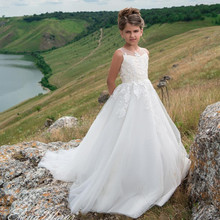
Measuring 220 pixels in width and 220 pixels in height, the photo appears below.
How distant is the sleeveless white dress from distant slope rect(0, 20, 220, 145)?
1362 mm

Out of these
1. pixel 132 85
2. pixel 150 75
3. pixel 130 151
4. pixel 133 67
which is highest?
pixel 133 67

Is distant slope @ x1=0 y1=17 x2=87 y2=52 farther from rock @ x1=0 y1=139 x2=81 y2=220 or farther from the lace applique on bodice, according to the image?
the lace applique on bodice

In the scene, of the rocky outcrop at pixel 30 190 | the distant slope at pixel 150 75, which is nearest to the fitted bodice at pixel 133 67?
the distant slope at pixel 150 75

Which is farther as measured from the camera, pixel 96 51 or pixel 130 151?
pixel 96 51

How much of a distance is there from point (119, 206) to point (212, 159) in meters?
1.56

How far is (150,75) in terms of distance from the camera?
28047 mm

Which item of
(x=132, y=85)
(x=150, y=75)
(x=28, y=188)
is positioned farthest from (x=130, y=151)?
(x=150, y=75)

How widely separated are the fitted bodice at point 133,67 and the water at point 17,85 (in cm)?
→ 5793

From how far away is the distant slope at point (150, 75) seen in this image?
25.8 feet

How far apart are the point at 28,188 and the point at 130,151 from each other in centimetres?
211

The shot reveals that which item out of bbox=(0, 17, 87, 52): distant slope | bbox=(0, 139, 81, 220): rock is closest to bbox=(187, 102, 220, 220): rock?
bbox=(0, 139, 81, 220): rock

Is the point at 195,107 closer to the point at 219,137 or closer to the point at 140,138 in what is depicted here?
the point at 140,138

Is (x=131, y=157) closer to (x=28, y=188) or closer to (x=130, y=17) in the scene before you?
(x=28, y=188)

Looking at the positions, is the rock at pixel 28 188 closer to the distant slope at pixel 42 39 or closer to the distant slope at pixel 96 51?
the distant slope at pixel 96 51
